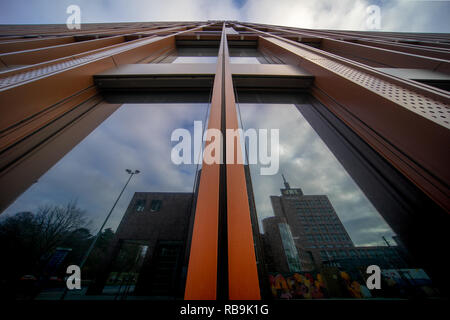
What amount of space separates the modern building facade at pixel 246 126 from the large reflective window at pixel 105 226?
1.1 inches

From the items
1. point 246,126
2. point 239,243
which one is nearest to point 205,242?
point 239,243

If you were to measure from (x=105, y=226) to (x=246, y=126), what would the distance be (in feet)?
4.90

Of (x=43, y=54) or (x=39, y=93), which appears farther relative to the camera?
(x=43, y=54)

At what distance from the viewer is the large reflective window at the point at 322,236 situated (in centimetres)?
76

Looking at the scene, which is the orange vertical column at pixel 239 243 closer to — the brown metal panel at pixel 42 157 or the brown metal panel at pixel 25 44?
the brown metal panel at pixel 42 157

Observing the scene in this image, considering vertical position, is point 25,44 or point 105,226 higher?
point 25,44

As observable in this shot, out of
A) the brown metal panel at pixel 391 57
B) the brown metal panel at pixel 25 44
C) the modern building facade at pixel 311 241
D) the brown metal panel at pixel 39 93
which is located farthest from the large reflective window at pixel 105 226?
the brown metal panel at pixel 391 57

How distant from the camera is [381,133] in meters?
1.00

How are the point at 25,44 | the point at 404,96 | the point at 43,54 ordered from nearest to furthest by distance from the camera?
the point at 404,96 < the point at 43,54 < the point at 25,44

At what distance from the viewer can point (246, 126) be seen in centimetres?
162

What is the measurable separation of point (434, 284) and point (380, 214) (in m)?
0.36

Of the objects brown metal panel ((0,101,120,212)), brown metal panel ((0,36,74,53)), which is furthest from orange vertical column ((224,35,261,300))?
brown metal panel ((0,36,74,53))

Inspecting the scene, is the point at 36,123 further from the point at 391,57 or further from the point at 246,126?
the point at 391,57

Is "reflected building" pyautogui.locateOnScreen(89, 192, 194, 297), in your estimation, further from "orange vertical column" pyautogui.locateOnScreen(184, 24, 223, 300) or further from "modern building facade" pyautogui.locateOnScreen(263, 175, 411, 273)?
"modern building facade" pyautogui.locateOnScreen(263, 175, 411, 273)
